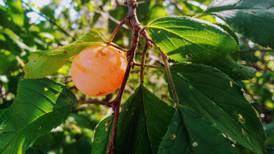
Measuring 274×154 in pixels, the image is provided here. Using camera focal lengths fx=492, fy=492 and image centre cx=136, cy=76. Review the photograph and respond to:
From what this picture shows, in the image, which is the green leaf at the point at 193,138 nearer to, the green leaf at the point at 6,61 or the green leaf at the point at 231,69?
the green leaf at the point at 231,69

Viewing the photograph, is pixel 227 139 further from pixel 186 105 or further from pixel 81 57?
pixel 81 57

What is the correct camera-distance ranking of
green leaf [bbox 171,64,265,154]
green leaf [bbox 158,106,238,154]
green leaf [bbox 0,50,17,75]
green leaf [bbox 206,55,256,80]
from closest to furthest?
green leaf [bbox 158,106,238,154] < green leaf [bbox 171,64,265,154] < green leaf [bbox 206,55,256,80] < green leaf [bbox 0,50,17,75]

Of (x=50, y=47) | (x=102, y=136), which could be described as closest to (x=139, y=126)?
(x=102, y=136)

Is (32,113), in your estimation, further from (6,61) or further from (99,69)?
(6,61)

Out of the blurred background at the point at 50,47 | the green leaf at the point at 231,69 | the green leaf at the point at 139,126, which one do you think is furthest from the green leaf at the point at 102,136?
the blurred background at the point at 50,47

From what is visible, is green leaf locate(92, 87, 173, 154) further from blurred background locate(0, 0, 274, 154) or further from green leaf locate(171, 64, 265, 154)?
blurred background locate(0, 0, 274, 154)

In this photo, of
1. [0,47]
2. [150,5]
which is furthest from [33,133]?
[150,5]

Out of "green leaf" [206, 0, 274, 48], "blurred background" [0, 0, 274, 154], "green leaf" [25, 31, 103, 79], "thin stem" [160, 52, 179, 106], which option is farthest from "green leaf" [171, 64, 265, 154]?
"blurred background" [0, 0, 274, 154]
